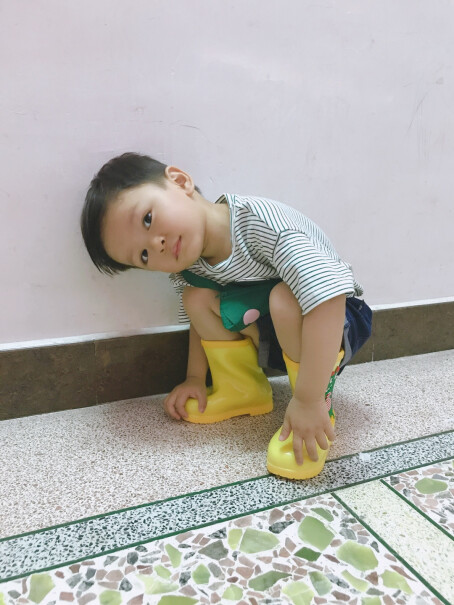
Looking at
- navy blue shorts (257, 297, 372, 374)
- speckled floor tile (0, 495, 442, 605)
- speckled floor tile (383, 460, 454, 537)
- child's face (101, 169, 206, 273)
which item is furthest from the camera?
navy blue shorts (257, 297, 372, 374)

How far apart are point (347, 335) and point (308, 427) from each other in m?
0.18

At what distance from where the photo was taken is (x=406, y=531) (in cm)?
53

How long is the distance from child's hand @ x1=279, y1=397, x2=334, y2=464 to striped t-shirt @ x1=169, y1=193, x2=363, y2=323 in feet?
0.41

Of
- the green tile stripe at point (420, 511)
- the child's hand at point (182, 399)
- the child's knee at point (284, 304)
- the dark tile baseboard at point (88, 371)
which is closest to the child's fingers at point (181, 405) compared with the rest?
the child's hand at point (182, 399)

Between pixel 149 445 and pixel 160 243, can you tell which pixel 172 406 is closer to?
pixel 149 445

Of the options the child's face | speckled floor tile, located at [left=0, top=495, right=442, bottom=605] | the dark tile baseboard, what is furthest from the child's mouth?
speckled floor tile, located at [left=0, top=495, right=442, bottom=605]

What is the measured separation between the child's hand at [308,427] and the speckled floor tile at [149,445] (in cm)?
5

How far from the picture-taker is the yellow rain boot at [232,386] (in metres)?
0.79

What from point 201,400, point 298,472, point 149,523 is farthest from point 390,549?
point 201,400

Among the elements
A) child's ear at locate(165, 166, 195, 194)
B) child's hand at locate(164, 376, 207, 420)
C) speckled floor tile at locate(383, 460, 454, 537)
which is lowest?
child's hand at locate(164, 376, 207, 420)

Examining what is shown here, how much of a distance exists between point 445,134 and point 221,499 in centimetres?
81

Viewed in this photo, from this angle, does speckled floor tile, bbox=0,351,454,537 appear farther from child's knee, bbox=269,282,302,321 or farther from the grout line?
child's knee, bbox=269,282,302,321

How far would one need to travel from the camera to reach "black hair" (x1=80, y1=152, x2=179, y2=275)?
0.67m

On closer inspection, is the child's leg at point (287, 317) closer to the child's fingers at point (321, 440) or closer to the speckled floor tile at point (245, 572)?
the child's fingers at point (321, 440)
